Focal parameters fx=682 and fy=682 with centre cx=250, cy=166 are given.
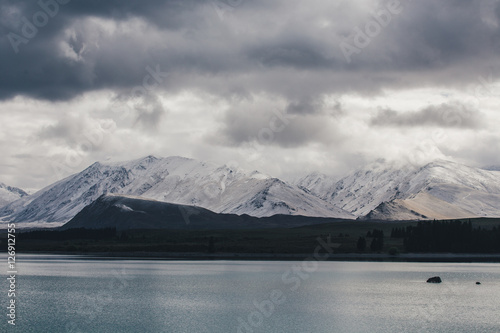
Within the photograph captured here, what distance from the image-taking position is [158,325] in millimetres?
81500

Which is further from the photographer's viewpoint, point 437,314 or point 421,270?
point 421,270

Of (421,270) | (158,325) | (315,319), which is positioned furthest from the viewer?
(421,270)

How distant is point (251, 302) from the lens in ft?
335

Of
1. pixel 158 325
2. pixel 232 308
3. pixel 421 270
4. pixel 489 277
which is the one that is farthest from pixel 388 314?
pixel 421 270

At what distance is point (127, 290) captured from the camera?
4683 inches

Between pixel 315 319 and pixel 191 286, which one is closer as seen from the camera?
pixel 315 319

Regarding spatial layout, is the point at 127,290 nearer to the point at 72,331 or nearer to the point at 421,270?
the point at 72,331

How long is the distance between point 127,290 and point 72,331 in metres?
42.7

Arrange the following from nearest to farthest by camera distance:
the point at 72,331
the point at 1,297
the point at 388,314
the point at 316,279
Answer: the point at 72,331 → the point at 388,314 → the point at 1,297 → the point at 316,279

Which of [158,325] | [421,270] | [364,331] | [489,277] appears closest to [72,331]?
[158,325]

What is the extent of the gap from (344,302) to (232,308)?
61.5 feet

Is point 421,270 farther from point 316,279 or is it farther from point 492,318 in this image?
point 492,318

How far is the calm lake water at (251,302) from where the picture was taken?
81875mm

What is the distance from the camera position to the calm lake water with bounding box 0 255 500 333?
81875 mm
